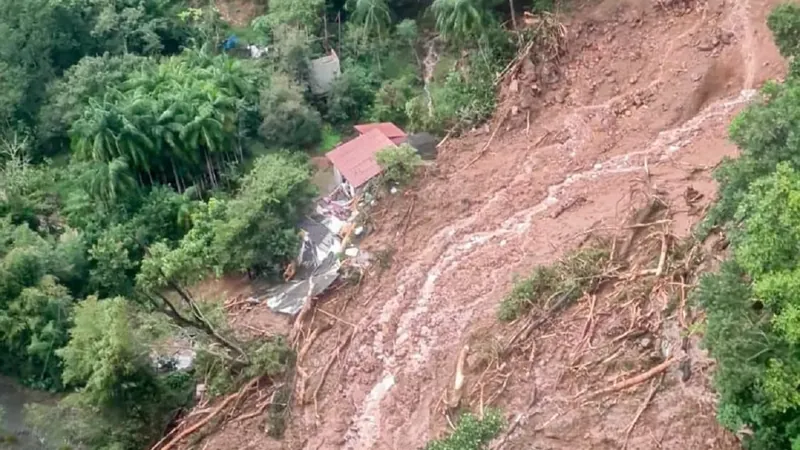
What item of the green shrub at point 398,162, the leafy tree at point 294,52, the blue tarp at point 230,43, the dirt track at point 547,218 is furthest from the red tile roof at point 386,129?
the blue tarp at point 230,43

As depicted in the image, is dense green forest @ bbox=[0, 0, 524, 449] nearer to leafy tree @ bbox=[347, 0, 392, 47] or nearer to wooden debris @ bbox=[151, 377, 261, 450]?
leafy tree @ bbox=[347, 0, 392, 47]

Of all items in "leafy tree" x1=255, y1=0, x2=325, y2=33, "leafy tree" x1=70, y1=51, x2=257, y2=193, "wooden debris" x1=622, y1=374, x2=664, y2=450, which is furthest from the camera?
"leafy tree" x1=255, y1=0, x2=325, y2=33

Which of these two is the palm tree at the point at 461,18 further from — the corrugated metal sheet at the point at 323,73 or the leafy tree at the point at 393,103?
the corrugated metal sheet at the point at 323,73

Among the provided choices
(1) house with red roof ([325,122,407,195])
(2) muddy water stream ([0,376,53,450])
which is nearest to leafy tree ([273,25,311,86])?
(1) house with red roof ([325,122,407,195])

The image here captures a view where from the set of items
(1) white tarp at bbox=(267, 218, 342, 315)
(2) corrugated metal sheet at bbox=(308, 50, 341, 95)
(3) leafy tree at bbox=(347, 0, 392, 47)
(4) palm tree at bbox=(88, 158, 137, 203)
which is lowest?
(1) white tarp at bbox=(267, 218, 342, 315)

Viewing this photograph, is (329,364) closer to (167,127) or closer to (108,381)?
(108,381)

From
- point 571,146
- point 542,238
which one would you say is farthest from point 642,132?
point 542,238
